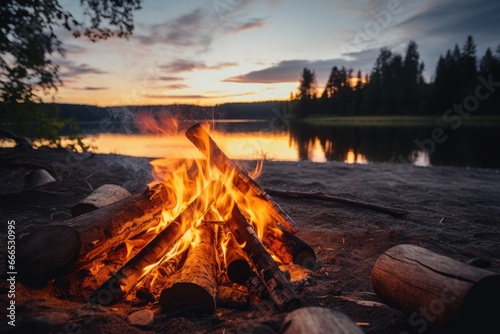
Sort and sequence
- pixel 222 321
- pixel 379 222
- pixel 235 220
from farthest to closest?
pixel 379 222
pixel 235 220
pixel 222 321

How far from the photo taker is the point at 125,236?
352cm

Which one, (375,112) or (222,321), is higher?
(375,112)

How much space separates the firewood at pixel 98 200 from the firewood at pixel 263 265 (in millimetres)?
2224

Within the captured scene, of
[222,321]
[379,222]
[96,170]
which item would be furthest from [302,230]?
[96,170]

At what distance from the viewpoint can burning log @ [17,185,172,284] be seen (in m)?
2.73

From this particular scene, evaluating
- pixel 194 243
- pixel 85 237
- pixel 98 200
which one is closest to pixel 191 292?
pixel 194 243

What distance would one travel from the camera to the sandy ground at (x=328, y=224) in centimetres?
231

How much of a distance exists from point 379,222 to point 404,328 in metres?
2.93

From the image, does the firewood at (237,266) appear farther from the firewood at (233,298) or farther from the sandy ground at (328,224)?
the sandy ground at (328,224)

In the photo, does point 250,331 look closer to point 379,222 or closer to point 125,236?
point 125,236

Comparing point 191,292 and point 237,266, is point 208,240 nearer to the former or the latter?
point 237,266

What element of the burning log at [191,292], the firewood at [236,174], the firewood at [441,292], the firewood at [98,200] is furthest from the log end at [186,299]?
the firewood at [98,200]

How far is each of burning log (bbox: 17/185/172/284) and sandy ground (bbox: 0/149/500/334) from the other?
0.21 metres

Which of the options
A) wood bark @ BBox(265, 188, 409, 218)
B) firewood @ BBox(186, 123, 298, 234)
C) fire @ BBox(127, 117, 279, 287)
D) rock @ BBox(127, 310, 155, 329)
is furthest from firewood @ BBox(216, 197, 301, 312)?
wood bark @ BBox(265, 188, 409, 218)
